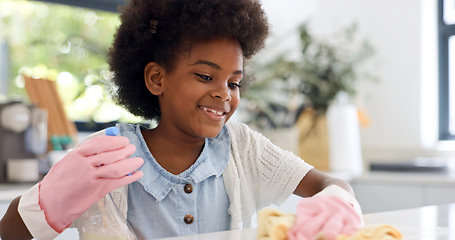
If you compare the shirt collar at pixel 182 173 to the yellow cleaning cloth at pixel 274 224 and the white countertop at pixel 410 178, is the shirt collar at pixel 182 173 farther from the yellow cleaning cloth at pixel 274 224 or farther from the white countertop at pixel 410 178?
the white countertop at pixel 410 178

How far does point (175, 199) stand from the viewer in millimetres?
1012

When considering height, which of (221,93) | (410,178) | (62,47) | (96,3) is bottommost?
(410,178)

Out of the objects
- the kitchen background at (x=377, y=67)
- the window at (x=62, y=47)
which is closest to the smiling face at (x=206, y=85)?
the window at (x=62, y=47)

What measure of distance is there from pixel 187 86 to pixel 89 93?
141cm

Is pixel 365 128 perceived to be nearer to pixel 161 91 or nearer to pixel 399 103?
pixel 399 103

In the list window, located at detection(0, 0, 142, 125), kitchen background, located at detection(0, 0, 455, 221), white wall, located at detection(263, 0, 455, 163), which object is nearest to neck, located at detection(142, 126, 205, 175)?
window, located at detection(0, 0, 142, 125)

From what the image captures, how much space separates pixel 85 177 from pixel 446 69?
2.42 metres

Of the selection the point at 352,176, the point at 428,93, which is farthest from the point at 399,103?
the point at 352,176

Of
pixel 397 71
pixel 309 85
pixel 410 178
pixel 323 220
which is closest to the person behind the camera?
pixel 323 220

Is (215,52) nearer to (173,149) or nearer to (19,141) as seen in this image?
(173,149)

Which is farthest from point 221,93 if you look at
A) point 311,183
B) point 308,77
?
point 308,77

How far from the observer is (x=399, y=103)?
2.79 meters

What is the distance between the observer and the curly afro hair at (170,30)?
100 centimetres

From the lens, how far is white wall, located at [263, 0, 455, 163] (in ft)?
8.96
